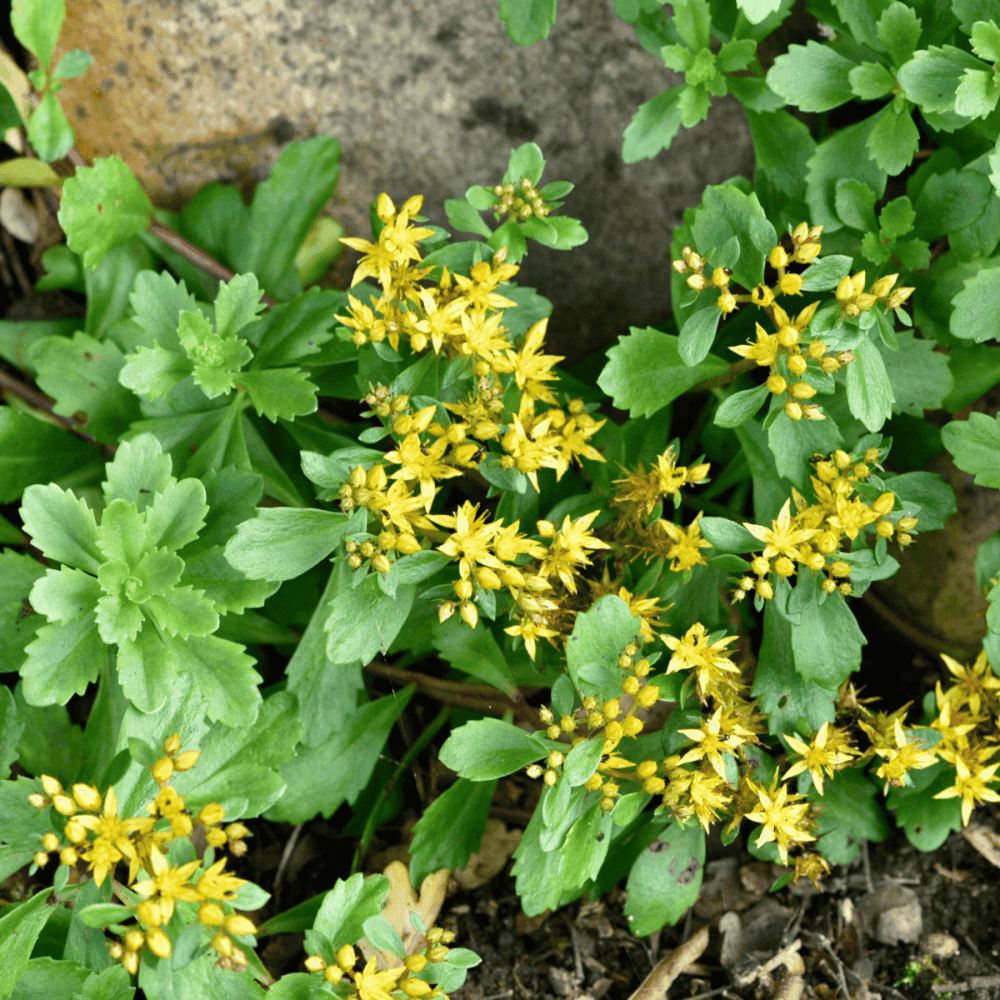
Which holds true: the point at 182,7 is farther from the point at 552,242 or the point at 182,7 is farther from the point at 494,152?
the point at 552,242

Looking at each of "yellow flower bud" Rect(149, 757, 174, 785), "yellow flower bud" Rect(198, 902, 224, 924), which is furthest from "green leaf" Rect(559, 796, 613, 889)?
"yellow flower bud" Rect(149, 757, 174, 785)

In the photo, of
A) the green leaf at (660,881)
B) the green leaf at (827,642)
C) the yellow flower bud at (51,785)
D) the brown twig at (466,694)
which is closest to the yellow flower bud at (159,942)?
the yellow flower bud at (51,785)

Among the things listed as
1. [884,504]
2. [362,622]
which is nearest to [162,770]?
[362,622]

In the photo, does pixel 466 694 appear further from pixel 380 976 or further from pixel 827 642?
pixel 827 642

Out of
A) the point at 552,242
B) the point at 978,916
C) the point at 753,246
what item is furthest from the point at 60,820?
the point at 978,916

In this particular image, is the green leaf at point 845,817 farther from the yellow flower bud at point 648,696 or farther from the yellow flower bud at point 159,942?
the yellow flower bud at point 159,942

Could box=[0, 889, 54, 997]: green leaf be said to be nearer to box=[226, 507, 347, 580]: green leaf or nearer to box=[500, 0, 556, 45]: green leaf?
box=[226, 507, 347, 580]: green leaf
